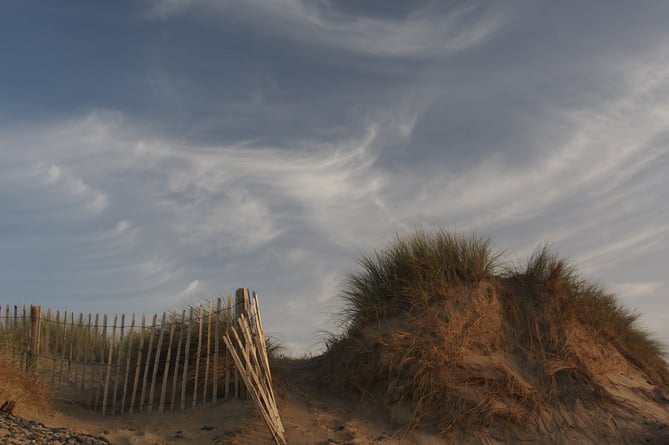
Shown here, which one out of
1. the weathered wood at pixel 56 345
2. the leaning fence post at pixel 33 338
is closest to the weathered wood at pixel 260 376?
the weathered wood at pixel 56 345

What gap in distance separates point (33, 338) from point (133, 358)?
180cm

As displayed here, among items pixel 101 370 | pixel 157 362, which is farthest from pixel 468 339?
pixel 101 370

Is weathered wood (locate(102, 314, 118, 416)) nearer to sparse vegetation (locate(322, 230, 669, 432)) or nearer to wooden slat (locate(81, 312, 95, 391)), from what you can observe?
wooden slat (locate(81, 312, 95, 391))

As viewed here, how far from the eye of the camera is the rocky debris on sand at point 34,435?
736cm

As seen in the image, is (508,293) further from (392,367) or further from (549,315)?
(392,367)

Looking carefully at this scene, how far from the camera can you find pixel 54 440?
7.62m

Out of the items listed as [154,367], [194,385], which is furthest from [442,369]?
[154,367]

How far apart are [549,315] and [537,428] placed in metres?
1.96

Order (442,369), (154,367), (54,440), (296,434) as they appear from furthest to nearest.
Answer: (154,367), (442,369), (296,434), (54,440)

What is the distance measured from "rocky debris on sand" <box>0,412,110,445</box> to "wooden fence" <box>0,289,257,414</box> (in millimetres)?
1407

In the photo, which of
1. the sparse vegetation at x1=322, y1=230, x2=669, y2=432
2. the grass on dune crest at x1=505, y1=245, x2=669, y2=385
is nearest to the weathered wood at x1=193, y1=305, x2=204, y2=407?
the sparse vegetation at x1=322, y1=230, x2=669, y2=432

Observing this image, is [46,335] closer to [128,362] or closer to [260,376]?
[128,362]

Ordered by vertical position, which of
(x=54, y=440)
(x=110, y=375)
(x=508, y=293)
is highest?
(x=508, y=293)

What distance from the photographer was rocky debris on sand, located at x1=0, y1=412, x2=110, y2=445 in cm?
736
